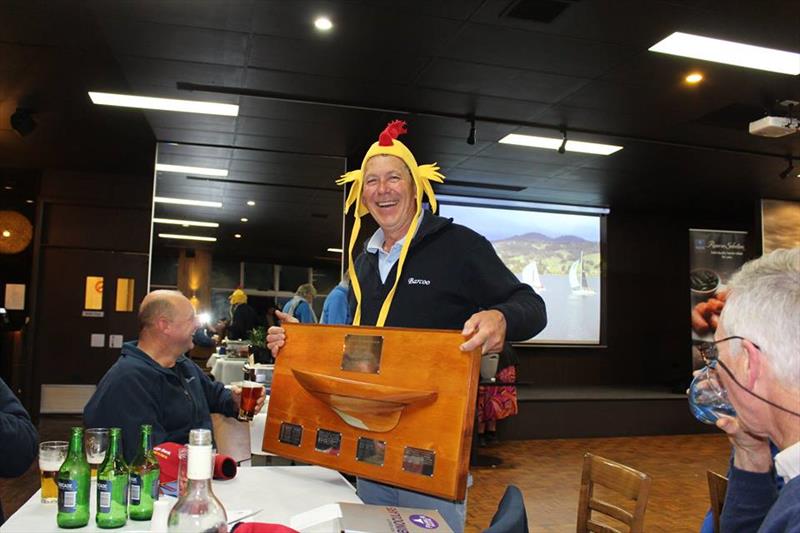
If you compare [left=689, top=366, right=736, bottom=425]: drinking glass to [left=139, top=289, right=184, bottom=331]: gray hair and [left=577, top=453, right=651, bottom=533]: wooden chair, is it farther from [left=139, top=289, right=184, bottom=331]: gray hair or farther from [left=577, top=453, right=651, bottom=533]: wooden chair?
[left=139, top=289, right=184, bottom=331]: gray hair

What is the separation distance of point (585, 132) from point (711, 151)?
1.61 m

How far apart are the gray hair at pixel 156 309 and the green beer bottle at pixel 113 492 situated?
108 centimetres

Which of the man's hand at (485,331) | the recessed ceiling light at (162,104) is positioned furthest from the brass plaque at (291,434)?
the recessed ceiling light at (162,104)

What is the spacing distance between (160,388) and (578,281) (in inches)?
315

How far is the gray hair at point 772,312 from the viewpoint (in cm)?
94

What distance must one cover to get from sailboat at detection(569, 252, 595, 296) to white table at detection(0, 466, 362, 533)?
806 cm

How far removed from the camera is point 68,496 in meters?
1.33

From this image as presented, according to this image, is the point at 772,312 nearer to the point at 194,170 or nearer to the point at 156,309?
the point at 156,309

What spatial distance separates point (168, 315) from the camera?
2436mm

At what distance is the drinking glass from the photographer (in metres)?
1.26

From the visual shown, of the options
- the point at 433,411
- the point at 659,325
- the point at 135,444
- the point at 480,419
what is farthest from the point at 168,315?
the point at 659,325

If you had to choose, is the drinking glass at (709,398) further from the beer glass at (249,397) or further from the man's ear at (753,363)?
the beer glass at (249,397)

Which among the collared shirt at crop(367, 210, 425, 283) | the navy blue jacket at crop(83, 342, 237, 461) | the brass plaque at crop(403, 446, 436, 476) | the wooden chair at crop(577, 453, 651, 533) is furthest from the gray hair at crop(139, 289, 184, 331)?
the wooden chair at crop(577, 453, 651, 533)

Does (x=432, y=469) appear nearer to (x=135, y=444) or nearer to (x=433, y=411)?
(x=433, y=411)
